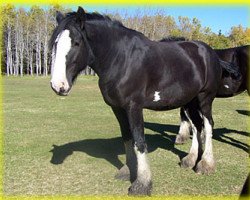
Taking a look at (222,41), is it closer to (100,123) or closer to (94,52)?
(100,123)

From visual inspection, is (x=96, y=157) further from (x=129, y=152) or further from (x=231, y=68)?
(x=231, y=68)

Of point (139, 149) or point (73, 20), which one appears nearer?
point (73, 20)

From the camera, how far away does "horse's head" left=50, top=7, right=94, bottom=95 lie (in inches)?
172

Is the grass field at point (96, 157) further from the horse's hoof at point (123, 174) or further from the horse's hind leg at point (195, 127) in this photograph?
the horse's hind leg at point (195, 127)

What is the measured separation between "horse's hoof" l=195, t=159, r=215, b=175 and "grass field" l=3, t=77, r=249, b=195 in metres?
0.12

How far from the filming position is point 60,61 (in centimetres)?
441

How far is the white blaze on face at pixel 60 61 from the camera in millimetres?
4324

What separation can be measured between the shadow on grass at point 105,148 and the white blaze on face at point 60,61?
2.78 meters

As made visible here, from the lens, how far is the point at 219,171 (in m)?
6.36

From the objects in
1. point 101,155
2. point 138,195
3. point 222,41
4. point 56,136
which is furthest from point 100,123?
point 222,41

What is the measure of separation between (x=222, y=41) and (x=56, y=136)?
5707 cm

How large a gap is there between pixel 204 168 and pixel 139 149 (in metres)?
1.78

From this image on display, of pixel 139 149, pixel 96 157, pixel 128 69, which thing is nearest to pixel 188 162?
pixel 139 149

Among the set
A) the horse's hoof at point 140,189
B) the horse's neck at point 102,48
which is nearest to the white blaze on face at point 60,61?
the horse's neck at point 102,48
